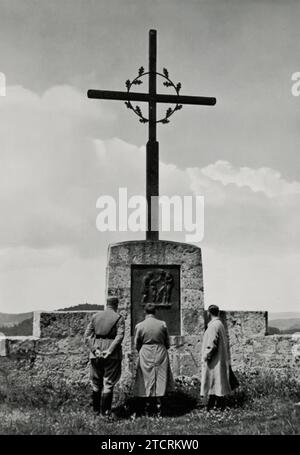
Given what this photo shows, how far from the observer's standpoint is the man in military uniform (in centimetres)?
802

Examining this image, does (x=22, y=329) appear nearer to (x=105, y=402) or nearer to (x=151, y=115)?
(x=151, y=115)

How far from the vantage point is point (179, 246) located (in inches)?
387

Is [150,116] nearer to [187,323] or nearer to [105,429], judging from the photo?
[187,323]

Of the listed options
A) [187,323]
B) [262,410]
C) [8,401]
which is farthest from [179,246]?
[8,401]

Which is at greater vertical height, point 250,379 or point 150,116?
point 150,116

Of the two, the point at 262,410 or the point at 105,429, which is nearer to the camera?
the point at 105,429

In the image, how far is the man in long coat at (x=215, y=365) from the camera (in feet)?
27.8

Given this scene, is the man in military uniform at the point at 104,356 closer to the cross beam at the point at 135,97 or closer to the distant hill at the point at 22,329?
the cross beam at the point at 135,97

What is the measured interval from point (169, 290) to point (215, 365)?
1605 mm

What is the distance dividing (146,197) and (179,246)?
37.0 inches

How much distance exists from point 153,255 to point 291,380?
9.60 feet
